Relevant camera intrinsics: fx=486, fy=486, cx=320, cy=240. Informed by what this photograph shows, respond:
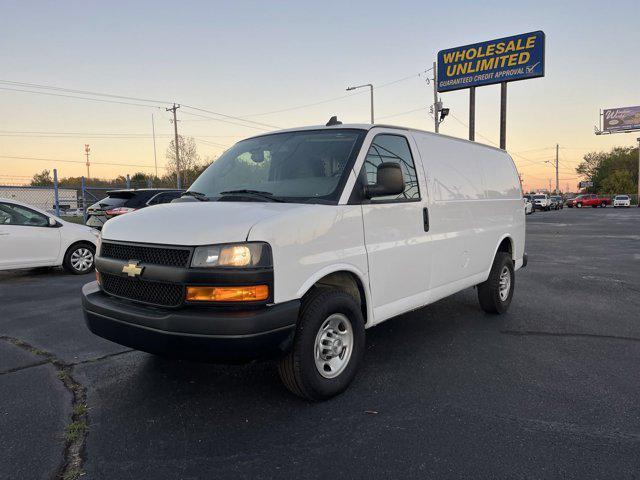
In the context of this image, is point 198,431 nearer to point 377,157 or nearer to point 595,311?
point 377,157

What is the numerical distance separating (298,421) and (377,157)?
6.97 ft

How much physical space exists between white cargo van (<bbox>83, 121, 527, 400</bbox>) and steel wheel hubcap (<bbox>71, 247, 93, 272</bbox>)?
597cm

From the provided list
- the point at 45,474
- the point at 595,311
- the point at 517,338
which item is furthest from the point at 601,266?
the point at 45,474

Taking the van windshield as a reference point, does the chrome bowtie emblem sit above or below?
below

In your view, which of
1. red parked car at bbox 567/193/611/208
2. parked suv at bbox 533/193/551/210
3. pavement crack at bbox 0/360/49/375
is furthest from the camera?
red parked car at bbox 567/193/611/208

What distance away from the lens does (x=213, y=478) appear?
8.50ft

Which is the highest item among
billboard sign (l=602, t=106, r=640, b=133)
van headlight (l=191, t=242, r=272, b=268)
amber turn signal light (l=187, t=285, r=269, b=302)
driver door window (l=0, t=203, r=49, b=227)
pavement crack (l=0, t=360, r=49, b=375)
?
billboard sign (l=602, t=106, r=640, b=133)

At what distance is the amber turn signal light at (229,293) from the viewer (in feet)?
9.71

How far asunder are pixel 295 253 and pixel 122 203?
31.5ft

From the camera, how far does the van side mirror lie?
3.64 m

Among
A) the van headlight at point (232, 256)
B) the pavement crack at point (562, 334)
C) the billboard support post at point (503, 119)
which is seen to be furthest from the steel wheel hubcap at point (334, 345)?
Answer: the billboard support post at point (503, 119)

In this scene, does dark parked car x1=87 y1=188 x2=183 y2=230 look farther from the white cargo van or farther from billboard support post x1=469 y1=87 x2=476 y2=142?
billboard support post x1=469 y1=87 x2=476 y2=142

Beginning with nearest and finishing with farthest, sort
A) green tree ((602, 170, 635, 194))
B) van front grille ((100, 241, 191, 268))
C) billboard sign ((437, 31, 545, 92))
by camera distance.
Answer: van front grille ((100, 241, 191, 268))
billboard sign ((437, 31, 545, 92))
green tree ((602, 170, 635, 194))

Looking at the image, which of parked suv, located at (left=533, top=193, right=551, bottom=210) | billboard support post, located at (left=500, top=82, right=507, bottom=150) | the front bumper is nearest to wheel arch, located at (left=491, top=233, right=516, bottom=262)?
the front bumper
